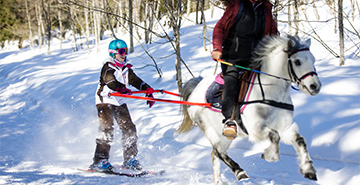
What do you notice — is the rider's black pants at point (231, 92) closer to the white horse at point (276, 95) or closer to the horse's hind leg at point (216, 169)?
the white horse at point (276, 95)

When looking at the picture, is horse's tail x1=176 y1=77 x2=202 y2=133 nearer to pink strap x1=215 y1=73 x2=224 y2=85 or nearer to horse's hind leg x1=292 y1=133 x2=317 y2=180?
pink strap x1=215 y1=73 x2=224 y2=85

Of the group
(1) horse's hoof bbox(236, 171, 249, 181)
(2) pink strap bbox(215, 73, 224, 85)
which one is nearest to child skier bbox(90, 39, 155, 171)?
(2) pink strap bbox(215, 73, 224, 85)

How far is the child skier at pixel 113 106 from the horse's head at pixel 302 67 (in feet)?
8.23

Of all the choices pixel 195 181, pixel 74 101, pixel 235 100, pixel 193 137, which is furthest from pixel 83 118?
pixel 235 100

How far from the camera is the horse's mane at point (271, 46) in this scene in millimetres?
3438

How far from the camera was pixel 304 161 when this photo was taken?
3.44 metres

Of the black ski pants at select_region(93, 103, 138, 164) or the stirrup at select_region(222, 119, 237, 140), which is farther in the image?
the black ski pants at select_region(93, 103, 138, 164)

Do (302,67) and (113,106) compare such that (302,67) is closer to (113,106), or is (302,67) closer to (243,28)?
(243,28)

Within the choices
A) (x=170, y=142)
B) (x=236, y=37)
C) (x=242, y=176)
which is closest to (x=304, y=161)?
(x=242, y=176)

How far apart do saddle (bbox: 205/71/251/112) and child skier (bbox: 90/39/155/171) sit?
4.18ft

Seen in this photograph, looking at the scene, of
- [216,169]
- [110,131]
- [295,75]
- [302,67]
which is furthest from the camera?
[110,131]

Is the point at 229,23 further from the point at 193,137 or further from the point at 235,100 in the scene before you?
the point at 193,137

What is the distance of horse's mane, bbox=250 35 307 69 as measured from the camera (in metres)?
3.44

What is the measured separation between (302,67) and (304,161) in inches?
38.0
